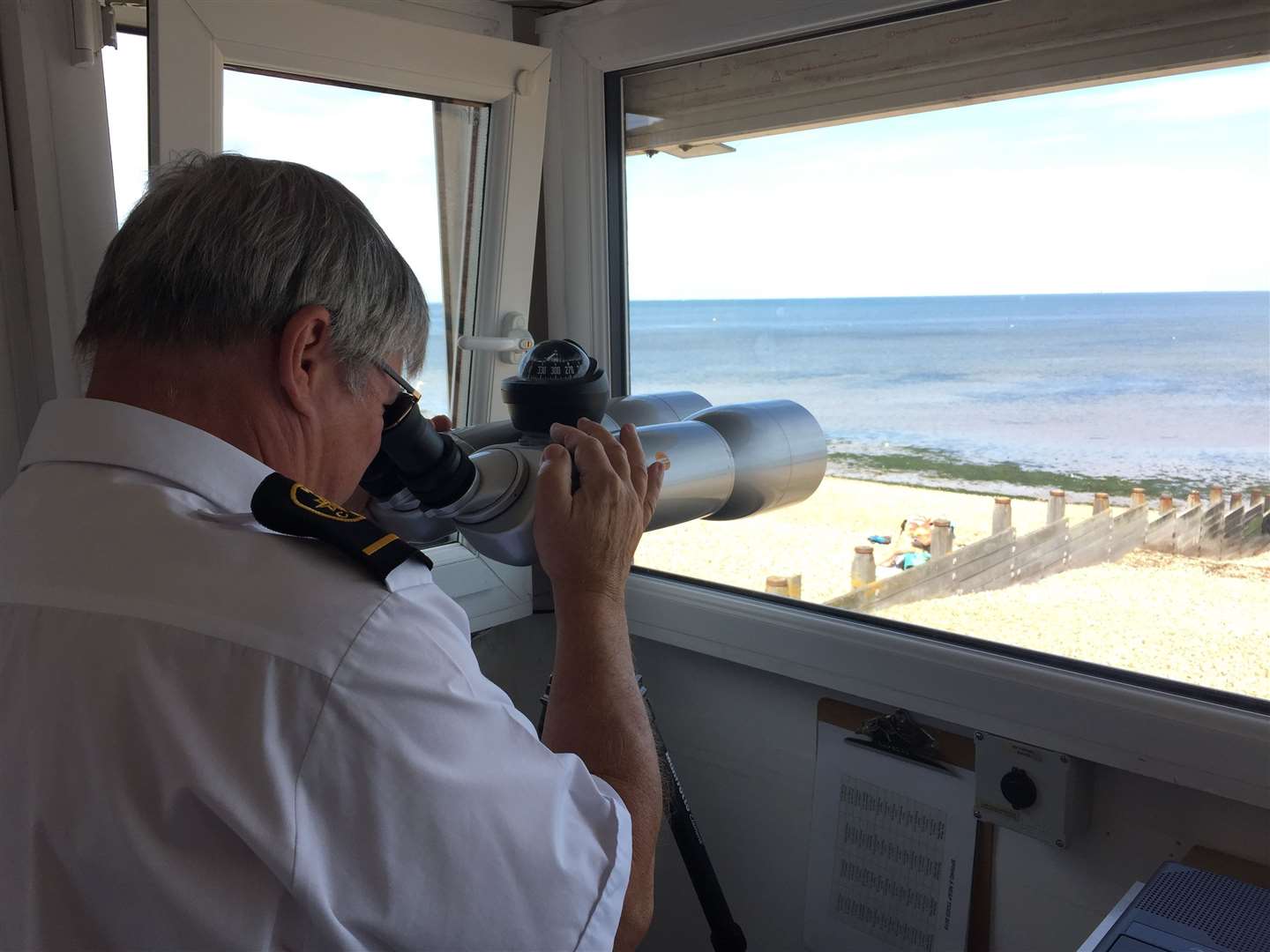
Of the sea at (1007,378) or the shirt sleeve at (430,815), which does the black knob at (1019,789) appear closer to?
the sea at (1007,378)

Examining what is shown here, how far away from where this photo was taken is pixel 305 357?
0.78 meters

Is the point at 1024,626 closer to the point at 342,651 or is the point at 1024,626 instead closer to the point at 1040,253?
the point at 1040,253

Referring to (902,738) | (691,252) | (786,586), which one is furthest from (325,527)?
(691,252)

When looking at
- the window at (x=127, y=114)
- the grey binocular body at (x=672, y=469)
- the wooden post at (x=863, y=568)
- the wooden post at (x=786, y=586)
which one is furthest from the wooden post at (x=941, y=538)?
the window at (x=127, y=114)

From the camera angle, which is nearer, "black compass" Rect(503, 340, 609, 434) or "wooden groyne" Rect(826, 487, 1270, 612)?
"black compass" Rect(503, 340, 609, 434)

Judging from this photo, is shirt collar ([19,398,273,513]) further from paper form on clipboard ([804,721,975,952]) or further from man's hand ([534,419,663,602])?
paper form on clipboard ([804,721,975,952])

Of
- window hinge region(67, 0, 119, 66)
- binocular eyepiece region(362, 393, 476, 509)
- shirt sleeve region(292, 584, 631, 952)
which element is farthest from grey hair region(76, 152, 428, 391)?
window hinge region(67, 0, 119, 66)

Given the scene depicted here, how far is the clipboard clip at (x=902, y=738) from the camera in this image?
1532 mm

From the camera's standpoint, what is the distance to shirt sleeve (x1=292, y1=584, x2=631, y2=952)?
0.62 metres

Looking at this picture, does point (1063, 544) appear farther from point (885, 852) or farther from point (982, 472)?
point (885, 852)

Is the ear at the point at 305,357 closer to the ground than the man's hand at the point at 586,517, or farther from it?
farther from it

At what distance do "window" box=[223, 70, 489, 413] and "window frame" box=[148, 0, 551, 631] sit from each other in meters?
0.03

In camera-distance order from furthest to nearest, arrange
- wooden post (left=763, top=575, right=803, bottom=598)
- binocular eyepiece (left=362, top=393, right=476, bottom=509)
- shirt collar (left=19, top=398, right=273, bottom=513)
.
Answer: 1. wooden post (left=763, top=575, right=803, bottom=598)
2. binocular eyepiece (left=362, top=393, right=476, bottom=509)
3. shirt collar (left=19, top=398, right=273, bottom=513)

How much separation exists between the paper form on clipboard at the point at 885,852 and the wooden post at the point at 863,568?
9.8 inches
